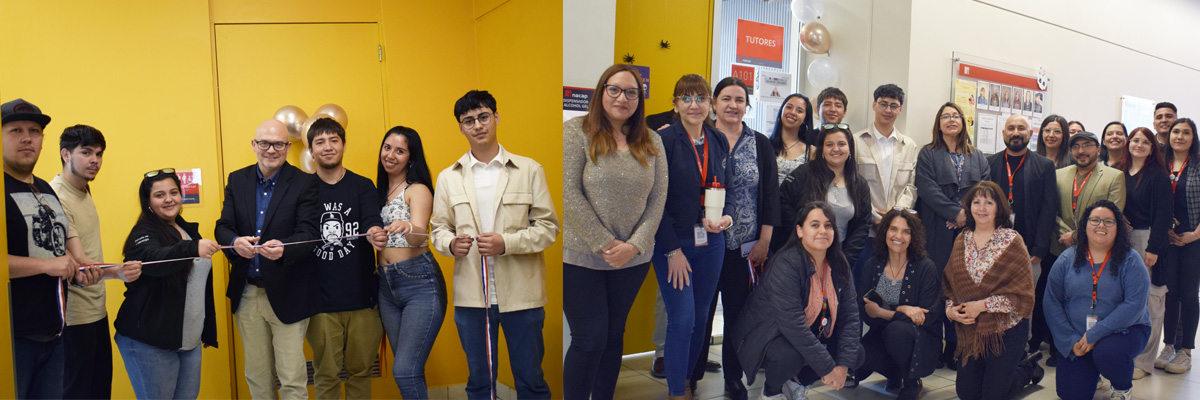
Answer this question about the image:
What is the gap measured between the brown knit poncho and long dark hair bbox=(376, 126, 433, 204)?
7.39 feet

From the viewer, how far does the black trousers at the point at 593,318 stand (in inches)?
79.3

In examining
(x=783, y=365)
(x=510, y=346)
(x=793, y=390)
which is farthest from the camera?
(x=793, y=390)

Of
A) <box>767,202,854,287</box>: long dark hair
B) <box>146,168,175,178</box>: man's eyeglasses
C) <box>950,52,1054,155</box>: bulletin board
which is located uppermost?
<box>950,52,1054,155</box>: bulletin board

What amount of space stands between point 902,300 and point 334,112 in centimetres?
234

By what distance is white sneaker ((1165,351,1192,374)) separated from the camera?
2.88 meters

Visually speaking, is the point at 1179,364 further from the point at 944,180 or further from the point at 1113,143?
the point at 944,180

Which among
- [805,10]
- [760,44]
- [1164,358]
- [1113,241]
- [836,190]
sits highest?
[805,10]

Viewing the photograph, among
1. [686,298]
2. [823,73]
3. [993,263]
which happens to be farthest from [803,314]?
[823,73]

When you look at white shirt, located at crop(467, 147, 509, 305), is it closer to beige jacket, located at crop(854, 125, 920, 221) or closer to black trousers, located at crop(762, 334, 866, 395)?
black trousers, located at crop(762, 334, 866, 395)

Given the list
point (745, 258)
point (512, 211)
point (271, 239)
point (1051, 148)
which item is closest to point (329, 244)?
point (271, 239)

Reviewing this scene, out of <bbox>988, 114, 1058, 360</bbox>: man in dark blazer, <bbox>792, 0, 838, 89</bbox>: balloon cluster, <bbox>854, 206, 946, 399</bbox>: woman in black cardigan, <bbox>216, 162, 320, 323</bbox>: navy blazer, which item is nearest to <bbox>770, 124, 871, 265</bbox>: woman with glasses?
<bbox>854, 206, 946, 399</bbox>: woman in black cardigan

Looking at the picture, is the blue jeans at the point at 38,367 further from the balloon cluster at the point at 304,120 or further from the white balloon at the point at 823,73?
the white balloon at the point at 823,73

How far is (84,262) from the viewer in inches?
61.2

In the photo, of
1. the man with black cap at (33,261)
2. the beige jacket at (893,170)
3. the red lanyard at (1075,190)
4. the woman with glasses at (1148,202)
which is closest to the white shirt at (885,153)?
the beige jacket at (893,170)
